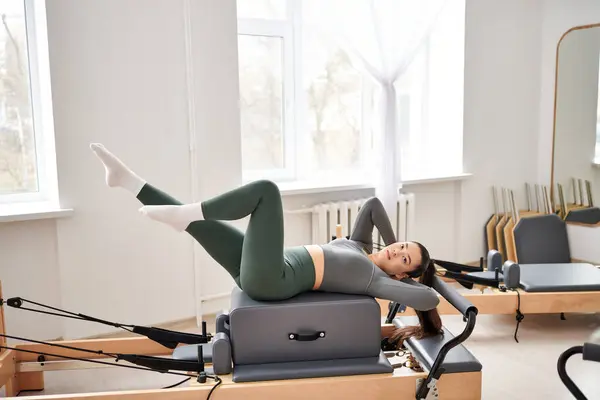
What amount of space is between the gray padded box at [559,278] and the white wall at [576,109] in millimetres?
1235

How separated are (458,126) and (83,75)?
2784 millimetres

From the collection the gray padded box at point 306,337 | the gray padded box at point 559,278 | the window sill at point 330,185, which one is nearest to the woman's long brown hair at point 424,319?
the gray padded box at point 306,337

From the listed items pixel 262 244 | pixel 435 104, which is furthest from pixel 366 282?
pixel 435 104

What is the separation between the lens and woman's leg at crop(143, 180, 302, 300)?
6.71ft

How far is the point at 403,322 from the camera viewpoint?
252 cm

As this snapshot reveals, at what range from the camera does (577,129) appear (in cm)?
459

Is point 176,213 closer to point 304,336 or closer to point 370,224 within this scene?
point 304,336

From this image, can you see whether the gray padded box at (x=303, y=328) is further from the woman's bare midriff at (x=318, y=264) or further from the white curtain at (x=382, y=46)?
the white curtain at (x=382, y=46)

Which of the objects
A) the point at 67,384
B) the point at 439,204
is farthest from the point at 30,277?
the point at 439,204

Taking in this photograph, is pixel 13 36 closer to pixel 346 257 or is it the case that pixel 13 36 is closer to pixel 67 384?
pixel 67 384

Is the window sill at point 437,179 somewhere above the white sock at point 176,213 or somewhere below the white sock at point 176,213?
below

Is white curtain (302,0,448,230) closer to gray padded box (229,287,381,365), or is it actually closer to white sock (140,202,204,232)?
gray padded box (229,287,381,365)

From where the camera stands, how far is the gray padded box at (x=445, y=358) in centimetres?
208

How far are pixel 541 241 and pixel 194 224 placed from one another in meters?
2.60
